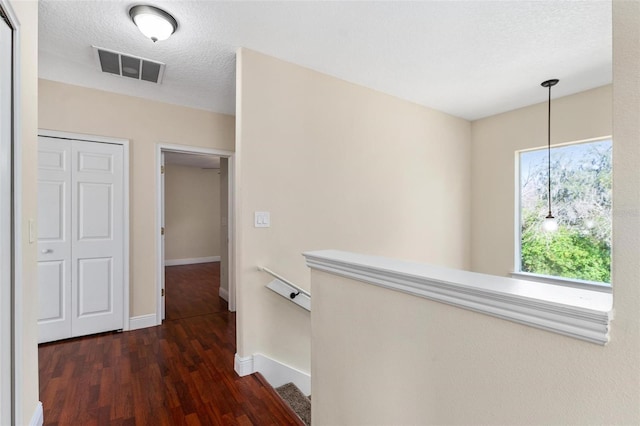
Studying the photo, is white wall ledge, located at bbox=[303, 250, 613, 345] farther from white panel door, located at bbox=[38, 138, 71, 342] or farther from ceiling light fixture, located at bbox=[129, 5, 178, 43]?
white panel door, located at bbox=[38, 138, 71, 342]

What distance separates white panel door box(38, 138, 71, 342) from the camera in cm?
276

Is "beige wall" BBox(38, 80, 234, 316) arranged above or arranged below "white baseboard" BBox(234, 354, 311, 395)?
above

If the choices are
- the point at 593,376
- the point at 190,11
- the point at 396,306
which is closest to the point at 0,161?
the point at 190,11

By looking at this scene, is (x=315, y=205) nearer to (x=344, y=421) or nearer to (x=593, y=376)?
(x=344, y=421)

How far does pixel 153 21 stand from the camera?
74.4 inches

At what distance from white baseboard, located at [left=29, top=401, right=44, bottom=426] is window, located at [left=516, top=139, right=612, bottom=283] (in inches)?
188

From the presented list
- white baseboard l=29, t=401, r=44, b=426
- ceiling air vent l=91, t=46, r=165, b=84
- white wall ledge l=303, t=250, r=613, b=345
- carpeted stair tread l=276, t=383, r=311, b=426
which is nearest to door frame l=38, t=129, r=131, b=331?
ceiling air vent l=91, t=46, r=165, b=84

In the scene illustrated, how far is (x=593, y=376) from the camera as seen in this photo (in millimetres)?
653

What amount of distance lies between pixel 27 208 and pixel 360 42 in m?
2.38

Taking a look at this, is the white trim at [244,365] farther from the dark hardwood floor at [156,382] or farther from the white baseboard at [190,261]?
the white baseboard at [190,261]

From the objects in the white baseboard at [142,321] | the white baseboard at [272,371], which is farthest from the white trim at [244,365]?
the white baseboard at [142,321]

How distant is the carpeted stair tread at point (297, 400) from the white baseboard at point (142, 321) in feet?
5.72

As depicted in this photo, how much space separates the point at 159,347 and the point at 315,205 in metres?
1.95

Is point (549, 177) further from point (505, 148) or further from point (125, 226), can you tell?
point (125, 226)
